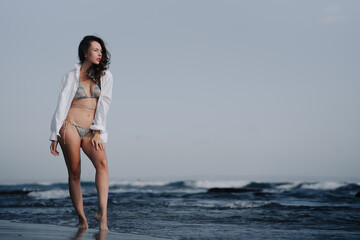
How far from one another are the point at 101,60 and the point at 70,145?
83 centimetres

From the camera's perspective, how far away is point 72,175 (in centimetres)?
370

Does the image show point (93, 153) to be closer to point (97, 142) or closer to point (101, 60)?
point (97, 142)

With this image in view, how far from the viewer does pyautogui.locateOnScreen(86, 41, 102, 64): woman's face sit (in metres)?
3.61

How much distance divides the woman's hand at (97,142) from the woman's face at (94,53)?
66cm

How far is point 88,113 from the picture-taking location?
3.64 m

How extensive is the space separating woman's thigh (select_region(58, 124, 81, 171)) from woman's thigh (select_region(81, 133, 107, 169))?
63mm

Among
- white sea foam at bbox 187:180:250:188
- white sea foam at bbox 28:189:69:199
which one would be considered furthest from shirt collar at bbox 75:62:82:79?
white sea foam at bbox 187:180:250:188

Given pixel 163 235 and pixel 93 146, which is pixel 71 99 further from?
pixel 163 235

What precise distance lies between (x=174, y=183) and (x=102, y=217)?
3250 cm

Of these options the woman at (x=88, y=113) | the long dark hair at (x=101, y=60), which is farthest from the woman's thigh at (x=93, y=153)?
the long dark hair at (x=101, y=60)

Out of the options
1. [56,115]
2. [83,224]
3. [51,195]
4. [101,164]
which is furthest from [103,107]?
[51,195]

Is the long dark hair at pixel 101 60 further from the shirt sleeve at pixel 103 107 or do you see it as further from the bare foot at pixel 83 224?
the bare foot at pixel 83 224

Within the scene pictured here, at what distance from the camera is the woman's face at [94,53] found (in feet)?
11.8

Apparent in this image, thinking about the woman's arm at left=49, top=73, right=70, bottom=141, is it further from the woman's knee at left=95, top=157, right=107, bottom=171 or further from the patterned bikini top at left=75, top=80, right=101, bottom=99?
the woman's knee at left=95, top=157, right=107, bottom=171
